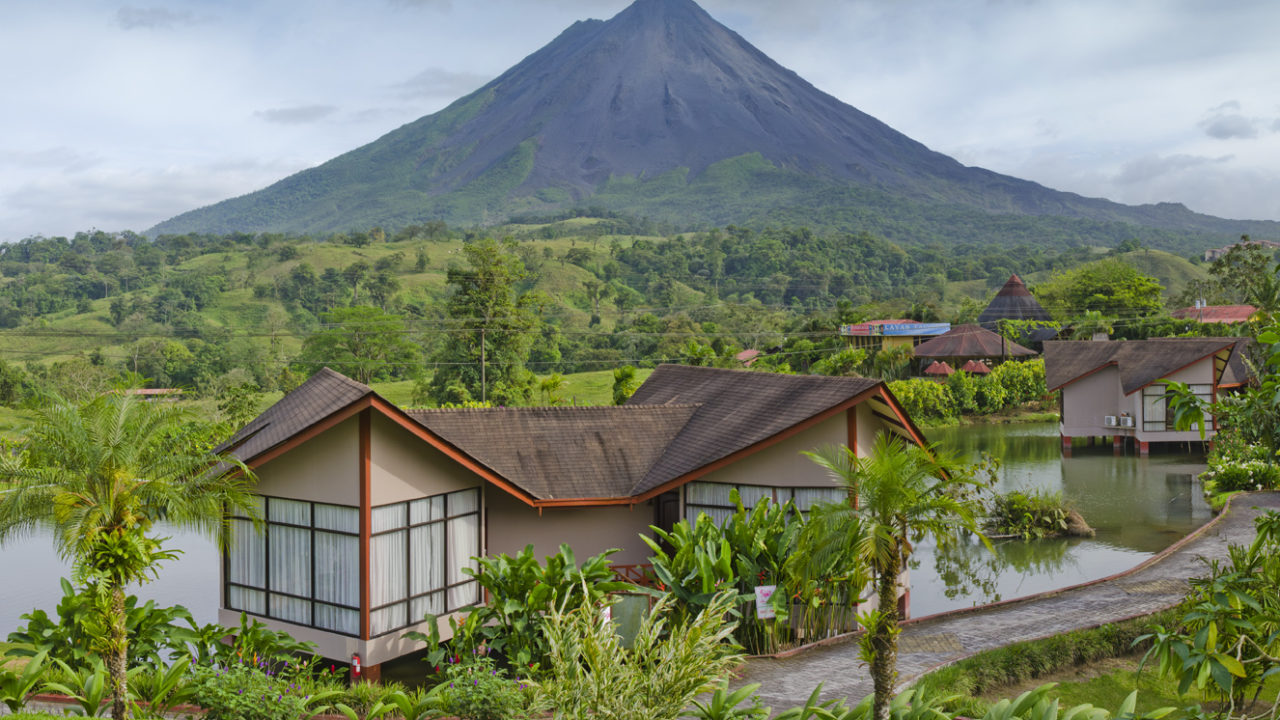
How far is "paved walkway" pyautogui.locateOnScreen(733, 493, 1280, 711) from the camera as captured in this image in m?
13.5

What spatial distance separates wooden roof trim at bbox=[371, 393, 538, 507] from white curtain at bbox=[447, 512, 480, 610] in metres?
0.75

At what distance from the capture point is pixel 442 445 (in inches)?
563

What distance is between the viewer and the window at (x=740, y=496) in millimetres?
16266

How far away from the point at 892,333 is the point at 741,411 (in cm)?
4993

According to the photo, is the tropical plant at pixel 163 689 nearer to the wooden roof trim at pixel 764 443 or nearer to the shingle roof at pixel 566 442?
the shingle roof at pixel 566 442

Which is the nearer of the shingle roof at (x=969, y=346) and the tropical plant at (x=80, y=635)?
the tropical plant at (x=80, y=635)

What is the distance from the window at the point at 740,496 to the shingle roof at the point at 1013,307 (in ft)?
196

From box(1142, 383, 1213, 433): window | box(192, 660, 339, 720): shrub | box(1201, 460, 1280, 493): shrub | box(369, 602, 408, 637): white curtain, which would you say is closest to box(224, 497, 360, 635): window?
box(369, 602, 408, 637): white curtain

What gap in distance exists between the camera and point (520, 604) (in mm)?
13180

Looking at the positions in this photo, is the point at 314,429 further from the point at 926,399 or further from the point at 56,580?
A: the point at 926,399

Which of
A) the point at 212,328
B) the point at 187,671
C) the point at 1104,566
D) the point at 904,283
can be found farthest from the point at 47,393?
the point at 904,283

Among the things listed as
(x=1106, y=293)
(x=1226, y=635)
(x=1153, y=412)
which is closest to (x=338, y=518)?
(x=1226, y=635)

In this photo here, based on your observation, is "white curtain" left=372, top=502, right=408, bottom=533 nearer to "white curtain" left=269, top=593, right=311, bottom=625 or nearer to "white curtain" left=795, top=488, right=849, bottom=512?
"white curtain" left=269, top=593, right=311, bottom=625

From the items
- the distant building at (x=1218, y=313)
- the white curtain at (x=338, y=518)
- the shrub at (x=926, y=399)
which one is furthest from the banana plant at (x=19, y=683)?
the distant building at (x=1218, y=313)
